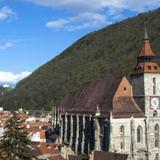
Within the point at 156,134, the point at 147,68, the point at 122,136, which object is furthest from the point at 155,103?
the point at 122,136

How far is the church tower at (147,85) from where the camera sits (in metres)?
74.6

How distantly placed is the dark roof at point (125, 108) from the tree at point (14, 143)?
36773 millimetres

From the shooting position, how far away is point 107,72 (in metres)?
184

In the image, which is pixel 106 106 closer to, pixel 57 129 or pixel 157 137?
pixel 157 137

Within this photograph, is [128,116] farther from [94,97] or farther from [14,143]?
[14,143]

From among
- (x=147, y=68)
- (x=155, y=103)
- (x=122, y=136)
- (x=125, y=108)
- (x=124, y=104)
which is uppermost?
(x=147, y=68)

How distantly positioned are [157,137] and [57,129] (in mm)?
33439

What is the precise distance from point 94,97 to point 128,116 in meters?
11.8

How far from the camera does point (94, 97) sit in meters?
82.4

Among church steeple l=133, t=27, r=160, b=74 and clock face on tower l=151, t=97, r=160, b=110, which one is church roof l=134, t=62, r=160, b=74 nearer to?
church steeple l=133, t=27, r=160, b=74

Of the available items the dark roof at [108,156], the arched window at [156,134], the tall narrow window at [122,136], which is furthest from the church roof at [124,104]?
the dark roof at [108,156]

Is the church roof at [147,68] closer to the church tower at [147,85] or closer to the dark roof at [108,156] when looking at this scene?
the church tower at [147,85]

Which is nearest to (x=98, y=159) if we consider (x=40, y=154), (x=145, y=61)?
(x=40, y=154)

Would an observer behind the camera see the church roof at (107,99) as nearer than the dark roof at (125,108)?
No
